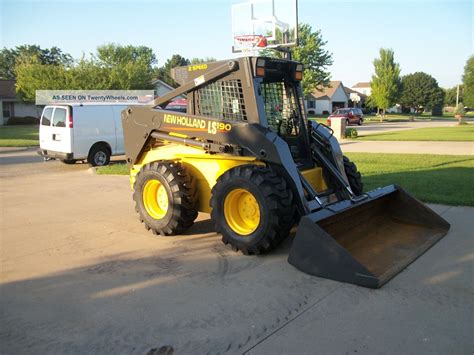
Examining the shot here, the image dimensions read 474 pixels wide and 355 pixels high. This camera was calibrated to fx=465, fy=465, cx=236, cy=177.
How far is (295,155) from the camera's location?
658 cm

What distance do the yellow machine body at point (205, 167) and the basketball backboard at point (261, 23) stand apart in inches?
381

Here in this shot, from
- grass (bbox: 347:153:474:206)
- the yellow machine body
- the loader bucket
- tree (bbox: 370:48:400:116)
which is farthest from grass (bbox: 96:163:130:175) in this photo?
tree (bbox: 370:48:400:116)

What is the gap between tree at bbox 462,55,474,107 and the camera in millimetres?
30800

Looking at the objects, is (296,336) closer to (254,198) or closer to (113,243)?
(254,198)

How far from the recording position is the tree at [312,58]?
157ft

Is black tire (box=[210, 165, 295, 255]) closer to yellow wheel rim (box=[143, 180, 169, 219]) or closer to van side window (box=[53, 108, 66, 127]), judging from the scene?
yellow wheel rim (box=[143, 180, 169, 219])

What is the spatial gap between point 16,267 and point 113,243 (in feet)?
4.19

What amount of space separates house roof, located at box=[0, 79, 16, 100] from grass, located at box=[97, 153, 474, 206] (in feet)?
137

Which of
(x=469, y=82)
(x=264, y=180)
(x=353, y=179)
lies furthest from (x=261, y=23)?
(x=469, y=82)

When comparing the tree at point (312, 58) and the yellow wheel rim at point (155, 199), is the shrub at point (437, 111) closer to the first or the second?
the tree at point (312, 58)

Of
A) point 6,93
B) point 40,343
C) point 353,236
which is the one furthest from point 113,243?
point 6,93

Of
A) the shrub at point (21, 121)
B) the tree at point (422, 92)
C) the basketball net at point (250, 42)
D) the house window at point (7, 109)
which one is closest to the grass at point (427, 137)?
the basketball net at point (250, 42)

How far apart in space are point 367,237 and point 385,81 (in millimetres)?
55221

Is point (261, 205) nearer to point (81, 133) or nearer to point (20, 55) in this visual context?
point (81, 133)
